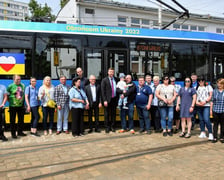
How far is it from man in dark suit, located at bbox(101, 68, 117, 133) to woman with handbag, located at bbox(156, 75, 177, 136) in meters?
1.34

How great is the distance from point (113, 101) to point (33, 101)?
235 cm

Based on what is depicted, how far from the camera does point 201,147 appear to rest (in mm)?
5863

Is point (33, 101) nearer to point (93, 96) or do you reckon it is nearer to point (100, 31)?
point (93, 96)

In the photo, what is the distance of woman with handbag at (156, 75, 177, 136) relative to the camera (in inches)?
272

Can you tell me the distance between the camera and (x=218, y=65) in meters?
9.05

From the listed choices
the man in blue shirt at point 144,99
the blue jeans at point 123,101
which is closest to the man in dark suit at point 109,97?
the blue jeans at point 123,101

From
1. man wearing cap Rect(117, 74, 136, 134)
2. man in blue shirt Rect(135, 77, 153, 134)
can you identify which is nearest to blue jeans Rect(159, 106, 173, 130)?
man in blue shirt Rect(135, 77, 153, 134)

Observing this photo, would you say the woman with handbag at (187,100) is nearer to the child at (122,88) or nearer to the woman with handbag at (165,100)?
the woman with handbag at (165,100)

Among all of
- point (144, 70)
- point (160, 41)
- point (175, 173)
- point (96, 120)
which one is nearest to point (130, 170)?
point (175, 173)

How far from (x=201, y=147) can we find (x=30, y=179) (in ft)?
13.1


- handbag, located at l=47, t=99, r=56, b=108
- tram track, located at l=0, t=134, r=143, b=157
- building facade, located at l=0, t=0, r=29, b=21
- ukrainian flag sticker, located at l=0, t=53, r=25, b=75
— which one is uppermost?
building facade, located at l=0, t=0, r=29, b=21

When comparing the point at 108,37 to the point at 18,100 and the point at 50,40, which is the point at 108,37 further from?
the point at 18,100

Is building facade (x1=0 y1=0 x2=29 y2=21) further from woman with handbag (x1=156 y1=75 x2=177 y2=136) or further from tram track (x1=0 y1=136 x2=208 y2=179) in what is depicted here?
tram track (x1=0 y1=136 x2=208 y2=179)

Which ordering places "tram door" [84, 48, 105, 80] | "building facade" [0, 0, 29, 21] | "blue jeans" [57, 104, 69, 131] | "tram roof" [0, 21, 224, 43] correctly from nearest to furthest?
"blue jeans" [57, 104, 69, 131]
"tram roof" [0, 21, 224, 43]
"tram door" [84, 48, 105, 80]
"building facade" [0, 0, 29, 21]
